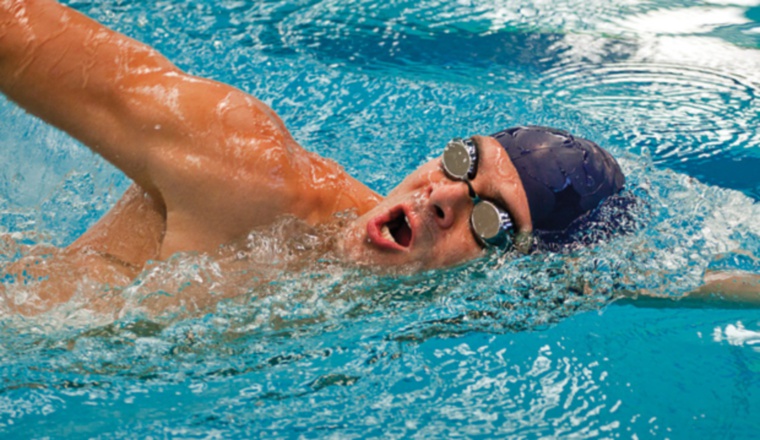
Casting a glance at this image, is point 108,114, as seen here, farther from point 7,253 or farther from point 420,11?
point 420,11

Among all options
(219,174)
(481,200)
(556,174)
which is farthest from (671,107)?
(219,174)

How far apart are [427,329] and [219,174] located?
0.77 m

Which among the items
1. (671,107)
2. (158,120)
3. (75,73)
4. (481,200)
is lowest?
(481,200)

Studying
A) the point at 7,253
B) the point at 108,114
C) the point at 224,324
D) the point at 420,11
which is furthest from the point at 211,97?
the point at 420,11

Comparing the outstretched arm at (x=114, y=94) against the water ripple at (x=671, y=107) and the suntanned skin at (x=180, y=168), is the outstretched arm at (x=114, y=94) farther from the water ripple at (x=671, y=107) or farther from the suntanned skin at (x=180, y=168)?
the water ripple at (x=671, y=107)

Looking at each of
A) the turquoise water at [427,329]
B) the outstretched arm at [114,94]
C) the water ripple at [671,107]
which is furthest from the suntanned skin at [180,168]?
the water ripple at [671,107]

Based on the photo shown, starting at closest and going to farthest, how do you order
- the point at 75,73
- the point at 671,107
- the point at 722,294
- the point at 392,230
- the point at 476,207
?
the point at 75,73, the point at 476,207, the point at 392,230, the point at 722,294, the point at 671,107

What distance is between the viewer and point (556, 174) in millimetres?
2156

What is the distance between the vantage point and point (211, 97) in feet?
6.42

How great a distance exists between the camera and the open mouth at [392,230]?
6.95 ft

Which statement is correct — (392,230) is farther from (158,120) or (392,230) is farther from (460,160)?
(158,120)

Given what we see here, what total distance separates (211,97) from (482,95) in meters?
2.28

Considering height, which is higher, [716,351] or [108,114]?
[108,114]

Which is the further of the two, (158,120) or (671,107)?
(671,107)
